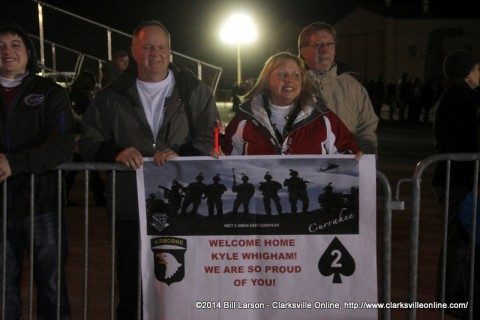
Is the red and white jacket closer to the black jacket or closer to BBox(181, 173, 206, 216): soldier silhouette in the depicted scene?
BBox(181, 173, 206, 216): soldier silhouette

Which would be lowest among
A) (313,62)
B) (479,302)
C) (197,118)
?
(479,302)

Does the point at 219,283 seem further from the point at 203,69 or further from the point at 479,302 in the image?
the point at 203,69

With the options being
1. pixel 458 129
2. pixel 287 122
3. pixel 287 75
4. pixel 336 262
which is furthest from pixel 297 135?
pixel 458 129

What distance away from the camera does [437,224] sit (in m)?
9.44

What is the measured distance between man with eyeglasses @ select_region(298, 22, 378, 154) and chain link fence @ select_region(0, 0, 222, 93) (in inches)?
408

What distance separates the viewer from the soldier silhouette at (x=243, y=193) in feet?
14.9

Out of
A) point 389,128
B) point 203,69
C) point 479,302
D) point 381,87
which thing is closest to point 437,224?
point 479,302

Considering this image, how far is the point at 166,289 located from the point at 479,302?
7.27ft

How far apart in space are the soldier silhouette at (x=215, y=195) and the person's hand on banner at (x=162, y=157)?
27cm

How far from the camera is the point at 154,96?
500 cm

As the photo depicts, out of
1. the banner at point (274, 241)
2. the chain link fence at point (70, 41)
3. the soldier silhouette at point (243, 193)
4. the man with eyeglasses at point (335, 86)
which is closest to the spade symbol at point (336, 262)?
the banner at point (274, 241)

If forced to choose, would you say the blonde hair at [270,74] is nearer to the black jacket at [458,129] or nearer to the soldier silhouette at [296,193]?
the soldier silhouette at [296,193]

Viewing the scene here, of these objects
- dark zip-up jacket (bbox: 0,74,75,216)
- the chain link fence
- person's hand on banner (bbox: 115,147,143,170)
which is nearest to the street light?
the chain link fence

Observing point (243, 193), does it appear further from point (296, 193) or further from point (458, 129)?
point (458, 129)
